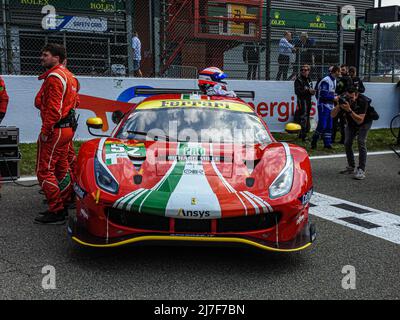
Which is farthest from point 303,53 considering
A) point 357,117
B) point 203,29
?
point 357,117

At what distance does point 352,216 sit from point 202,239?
2.52 meters

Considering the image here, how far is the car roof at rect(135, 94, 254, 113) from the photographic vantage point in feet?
17.2

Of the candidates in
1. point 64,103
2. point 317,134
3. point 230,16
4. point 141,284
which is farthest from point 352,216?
point 230,16

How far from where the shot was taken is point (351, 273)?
3824 mm

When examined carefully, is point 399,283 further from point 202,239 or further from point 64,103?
point 64,103

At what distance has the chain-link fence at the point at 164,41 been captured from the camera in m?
10.6

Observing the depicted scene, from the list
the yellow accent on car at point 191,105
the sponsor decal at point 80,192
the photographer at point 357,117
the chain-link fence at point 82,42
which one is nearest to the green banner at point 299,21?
the chain-link fence at point 82,42

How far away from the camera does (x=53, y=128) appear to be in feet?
16.3

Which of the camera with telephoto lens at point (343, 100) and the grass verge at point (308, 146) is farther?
the grass verge at point (308, 146)

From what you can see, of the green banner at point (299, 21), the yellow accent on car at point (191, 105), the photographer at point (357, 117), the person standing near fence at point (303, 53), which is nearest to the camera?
the yellow accent on car at point (191, 105)

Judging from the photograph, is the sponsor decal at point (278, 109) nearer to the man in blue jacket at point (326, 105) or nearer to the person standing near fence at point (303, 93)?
the person standing near fence at point (303, 93)

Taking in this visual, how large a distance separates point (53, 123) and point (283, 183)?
2.32 metres

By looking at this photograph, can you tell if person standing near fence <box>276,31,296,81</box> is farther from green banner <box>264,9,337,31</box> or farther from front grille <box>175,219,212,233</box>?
front grille <box>175,219,212,233</box>

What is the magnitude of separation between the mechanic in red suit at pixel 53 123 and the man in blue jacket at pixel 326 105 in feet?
21.6
